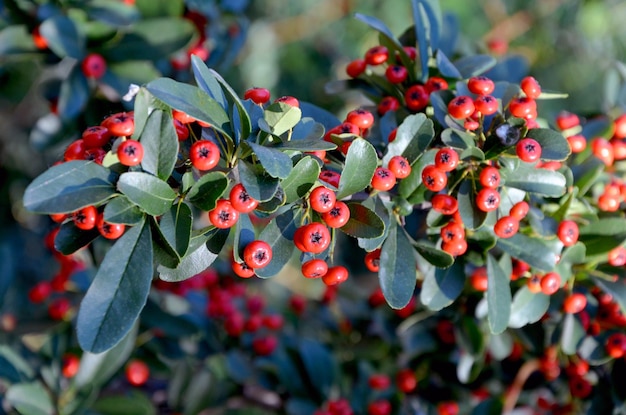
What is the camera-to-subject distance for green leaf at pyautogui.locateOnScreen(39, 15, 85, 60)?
1.63 metres

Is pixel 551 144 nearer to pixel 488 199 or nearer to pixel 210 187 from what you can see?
pixel 488 199

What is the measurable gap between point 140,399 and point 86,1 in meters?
1.12

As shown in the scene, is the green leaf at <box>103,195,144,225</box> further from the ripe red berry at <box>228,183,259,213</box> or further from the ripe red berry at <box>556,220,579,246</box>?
the ripe red berry at <box>556,220,579,246</box>

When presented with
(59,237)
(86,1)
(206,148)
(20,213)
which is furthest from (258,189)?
(20,213)

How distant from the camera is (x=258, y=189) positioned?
91cm

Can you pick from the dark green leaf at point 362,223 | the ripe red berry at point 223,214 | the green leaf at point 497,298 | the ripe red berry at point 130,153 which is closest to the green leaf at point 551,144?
the green leaf at point 497,298

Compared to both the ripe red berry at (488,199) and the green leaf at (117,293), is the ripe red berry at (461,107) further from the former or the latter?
the green leaf at (117,293)

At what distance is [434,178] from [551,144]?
22 cm

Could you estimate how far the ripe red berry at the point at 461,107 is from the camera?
1.10 m

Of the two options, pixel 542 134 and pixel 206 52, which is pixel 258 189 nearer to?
pixel 542 134

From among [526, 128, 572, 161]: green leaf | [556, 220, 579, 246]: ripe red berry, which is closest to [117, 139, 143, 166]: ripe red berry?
[526, 128, 572, 161]: green leaf

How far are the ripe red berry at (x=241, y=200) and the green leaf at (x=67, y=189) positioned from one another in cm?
18

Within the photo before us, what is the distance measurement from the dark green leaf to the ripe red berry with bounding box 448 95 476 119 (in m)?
0.26

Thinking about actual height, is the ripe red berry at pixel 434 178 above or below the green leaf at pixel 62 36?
above
